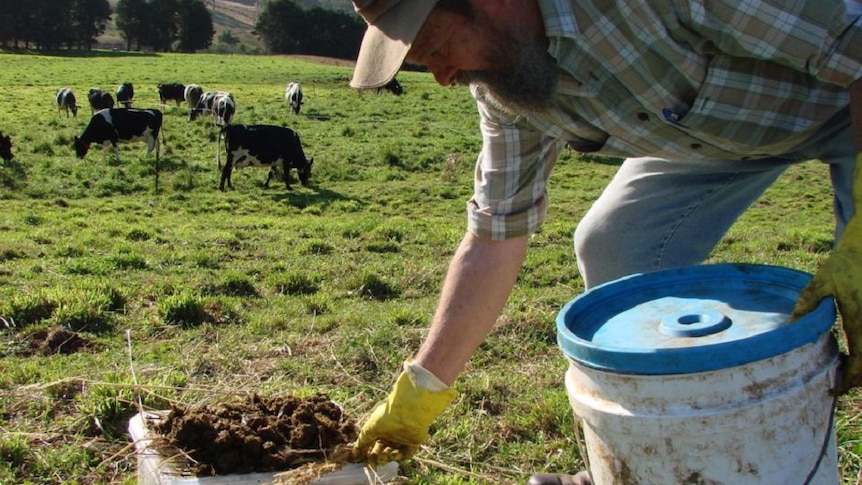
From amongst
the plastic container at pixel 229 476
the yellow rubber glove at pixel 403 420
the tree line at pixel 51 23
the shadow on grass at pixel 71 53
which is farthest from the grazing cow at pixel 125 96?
the tree line at pixel 51 23

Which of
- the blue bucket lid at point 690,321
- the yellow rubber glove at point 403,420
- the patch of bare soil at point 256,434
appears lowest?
the patch of bare soil at point 256,434

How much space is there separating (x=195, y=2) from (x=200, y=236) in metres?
77.2

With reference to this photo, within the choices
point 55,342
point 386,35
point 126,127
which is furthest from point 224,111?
point 386,35

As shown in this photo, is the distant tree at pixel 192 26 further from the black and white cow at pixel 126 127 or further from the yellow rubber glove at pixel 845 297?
the yellow rubber glove at pixel 845 297

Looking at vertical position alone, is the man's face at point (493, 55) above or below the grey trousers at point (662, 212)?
above

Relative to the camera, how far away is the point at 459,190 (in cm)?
1480

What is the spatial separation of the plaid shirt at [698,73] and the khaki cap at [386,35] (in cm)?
38

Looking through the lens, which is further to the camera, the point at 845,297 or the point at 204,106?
the point at 204,106

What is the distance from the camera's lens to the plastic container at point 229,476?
2.78 metres

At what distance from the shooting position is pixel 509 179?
3088 mm

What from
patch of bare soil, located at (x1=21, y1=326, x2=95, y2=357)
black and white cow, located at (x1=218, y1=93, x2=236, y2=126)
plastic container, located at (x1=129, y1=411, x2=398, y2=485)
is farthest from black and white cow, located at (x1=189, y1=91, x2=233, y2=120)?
plastic container, located at (x1=129, y1=411, x2=398, y2=485)

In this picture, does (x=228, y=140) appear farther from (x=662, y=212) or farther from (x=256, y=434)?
(x=662, y=212)

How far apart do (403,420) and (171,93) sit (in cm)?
3264

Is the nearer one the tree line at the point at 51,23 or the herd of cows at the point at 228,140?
the herd of cows at the point at 228,140
